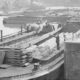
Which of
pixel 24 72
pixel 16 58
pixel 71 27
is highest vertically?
pixel 71 27

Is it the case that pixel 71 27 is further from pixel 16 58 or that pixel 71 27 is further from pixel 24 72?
pixel 24 72

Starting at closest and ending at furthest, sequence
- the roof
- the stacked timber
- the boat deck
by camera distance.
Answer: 1. the boat deck
2. the stacked timber
3. the roof

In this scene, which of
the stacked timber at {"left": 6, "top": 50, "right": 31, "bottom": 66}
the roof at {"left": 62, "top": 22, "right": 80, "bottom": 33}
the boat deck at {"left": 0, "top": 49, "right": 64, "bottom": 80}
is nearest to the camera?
the boat deck at {"left": 0, "top": 49, "right": 64, "bottom": 80}

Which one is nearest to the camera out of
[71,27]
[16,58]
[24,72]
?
[24,72]

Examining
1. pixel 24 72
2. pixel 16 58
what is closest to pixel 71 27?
pixel 16 58

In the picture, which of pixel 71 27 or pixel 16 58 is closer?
pixel 16 58

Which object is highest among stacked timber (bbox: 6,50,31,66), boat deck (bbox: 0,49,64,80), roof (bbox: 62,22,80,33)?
roof (bbox: 62,22,80,33)

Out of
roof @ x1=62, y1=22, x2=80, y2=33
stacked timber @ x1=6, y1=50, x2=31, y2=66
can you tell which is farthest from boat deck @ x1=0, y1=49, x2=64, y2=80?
roof @ x1=62, y1=22, x2=80, y2=33

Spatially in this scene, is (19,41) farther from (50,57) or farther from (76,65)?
(76,65)

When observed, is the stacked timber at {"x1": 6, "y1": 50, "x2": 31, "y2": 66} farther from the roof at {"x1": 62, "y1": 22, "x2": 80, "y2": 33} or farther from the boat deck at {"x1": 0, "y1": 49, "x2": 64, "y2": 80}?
the roof at {"x1": 62, "y1": 22, "x2": 80, "y2": 33}

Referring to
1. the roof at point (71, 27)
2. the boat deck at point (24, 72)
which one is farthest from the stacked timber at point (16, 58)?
the roof at point (71, 27)

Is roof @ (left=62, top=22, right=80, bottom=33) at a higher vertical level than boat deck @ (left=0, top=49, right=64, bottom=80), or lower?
higher

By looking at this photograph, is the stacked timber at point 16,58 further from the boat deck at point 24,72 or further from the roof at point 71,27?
the roof at point 71,27
